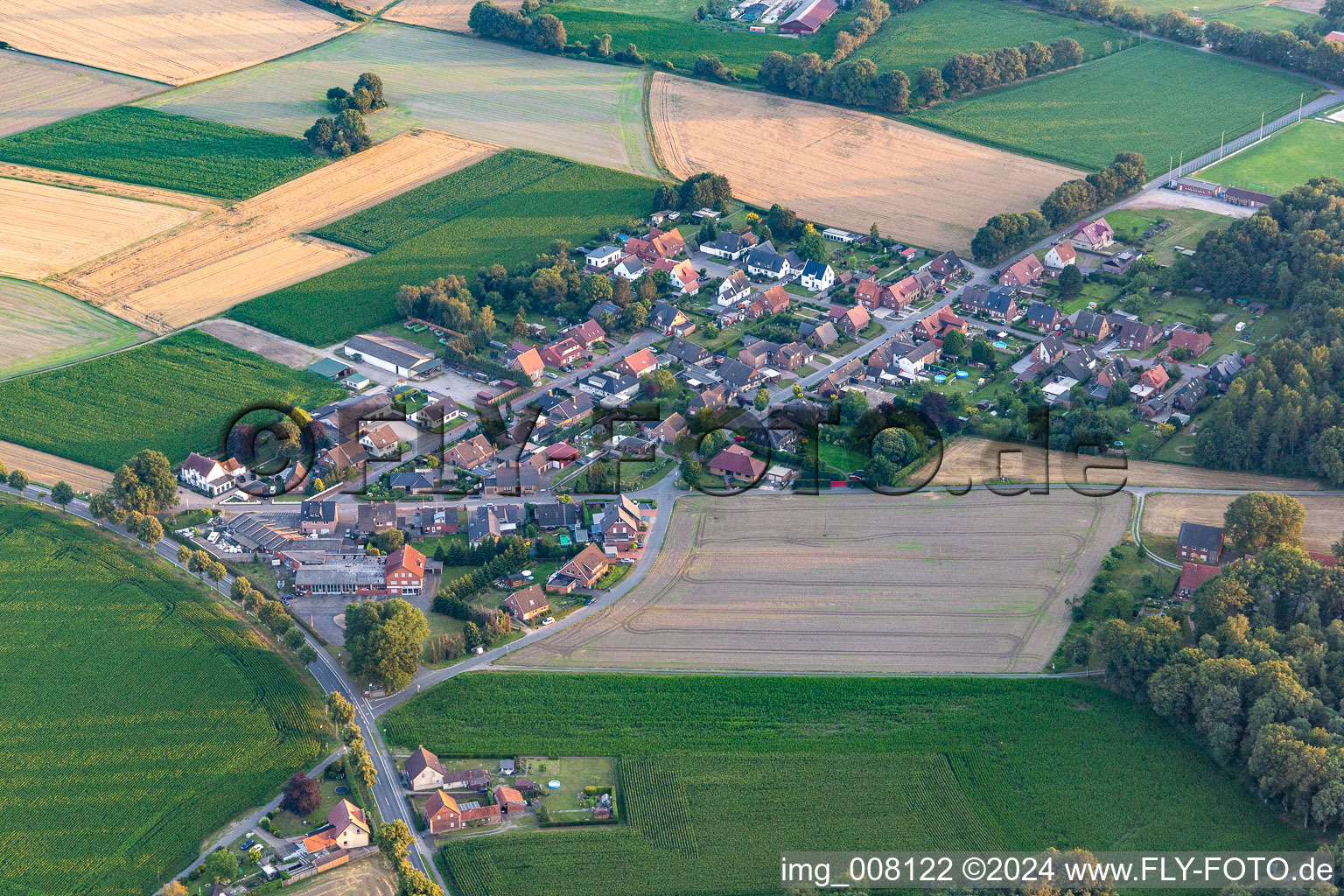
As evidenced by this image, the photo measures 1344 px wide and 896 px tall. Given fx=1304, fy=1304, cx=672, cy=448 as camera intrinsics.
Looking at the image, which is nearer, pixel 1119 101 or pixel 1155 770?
pixel 1155 770

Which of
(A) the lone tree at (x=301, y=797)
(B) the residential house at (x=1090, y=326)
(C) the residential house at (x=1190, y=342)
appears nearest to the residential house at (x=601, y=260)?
(B) the residential house at (x=1090, y=326)

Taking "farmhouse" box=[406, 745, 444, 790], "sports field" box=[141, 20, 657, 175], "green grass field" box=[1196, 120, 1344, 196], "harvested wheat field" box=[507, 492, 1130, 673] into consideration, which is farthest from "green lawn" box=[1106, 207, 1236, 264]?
"farmhouse" box=[406, 745, 444, 790]

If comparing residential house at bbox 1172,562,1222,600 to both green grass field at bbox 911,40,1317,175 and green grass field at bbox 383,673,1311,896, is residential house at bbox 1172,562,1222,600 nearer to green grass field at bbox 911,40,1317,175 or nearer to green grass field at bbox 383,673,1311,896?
green grass field at bbox 383,673,1311,896

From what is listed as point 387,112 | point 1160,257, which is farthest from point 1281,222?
point 387,112

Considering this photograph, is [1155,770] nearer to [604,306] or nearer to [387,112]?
[604,306]

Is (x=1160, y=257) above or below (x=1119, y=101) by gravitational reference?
below

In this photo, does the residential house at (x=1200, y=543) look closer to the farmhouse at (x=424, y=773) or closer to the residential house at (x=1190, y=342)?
the residential house at (x=1190, y=342)
